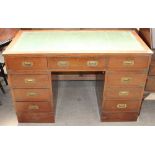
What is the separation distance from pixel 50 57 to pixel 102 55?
1.29ft

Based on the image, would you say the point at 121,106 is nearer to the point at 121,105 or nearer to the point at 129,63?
the point at 121,105

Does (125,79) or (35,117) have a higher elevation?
(125,79)

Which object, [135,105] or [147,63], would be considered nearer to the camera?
[147,63]

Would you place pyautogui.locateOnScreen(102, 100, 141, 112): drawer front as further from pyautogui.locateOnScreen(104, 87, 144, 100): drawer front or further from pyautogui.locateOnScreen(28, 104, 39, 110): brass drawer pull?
pyautogui.locateOnScreen(28, 104, 39, 110): brass drawer pull

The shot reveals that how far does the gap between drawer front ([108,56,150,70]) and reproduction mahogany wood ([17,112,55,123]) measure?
77 cm

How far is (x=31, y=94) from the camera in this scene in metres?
1.72

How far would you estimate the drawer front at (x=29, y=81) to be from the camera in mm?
1615

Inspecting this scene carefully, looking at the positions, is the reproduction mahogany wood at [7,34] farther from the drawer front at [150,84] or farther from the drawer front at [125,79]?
the drawer front at [150,84]

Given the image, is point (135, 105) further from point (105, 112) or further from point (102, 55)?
point (102, 55)

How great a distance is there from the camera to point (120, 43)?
1627mm

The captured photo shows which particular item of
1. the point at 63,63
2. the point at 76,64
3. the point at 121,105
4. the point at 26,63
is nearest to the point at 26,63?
the point at 26,63
